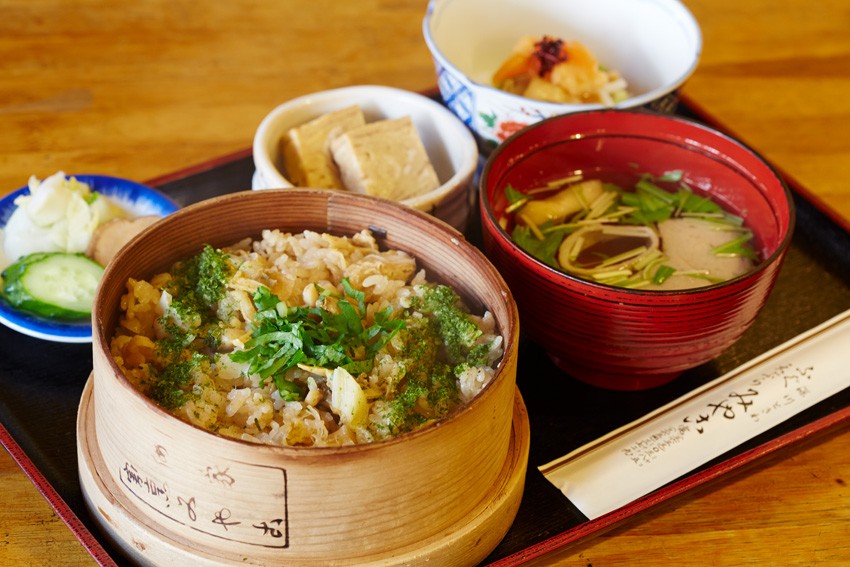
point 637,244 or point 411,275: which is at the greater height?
point 411,275

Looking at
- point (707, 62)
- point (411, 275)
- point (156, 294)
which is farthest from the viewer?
point (707, 62)

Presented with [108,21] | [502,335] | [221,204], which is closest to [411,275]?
[502,335]

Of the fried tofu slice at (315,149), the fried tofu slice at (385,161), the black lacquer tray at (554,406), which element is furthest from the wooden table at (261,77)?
the fried tofu slice at (385,161)

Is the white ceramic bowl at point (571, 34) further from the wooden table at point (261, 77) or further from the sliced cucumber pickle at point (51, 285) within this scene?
the sliced cucumber pickle at point (51, 285)

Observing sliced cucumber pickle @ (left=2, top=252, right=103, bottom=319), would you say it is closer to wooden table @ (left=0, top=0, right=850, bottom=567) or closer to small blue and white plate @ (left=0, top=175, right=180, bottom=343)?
small blue and white plate @ (left=0, top=175, right=180, bottom=343)

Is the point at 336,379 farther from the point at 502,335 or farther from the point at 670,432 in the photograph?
the point at 670,432

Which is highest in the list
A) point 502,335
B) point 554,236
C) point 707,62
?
point 502,335

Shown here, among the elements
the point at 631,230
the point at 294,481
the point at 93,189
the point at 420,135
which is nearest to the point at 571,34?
the point at 420,135

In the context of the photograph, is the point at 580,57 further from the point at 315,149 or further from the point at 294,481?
the point at 294,481
